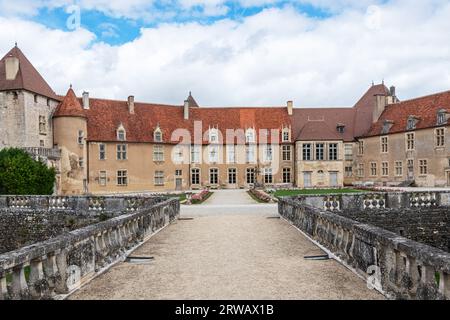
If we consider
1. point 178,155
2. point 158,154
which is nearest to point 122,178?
point 158,154

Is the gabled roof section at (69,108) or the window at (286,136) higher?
the gabled roof section at (69,108)

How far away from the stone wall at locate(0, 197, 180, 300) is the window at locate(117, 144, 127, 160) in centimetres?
3025

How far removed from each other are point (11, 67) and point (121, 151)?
37.3 feet

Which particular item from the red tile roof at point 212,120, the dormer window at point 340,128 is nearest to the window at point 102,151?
the red tile roof at point 212,120

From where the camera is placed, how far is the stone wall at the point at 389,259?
4.76 meters

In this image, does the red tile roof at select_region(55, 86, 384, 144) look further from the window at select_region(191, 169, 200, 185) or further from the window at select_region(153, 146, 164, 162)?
the window at select_region(191, 169, 200, 185)

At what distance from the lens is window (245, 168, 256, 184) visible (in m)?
43.3

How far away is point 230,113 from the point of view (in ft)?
149

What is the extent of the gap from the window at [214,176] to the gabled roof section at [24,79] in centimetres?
1573

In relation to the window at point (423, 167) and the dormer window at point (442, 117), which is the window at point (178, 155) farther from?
the dormer window at point (442, 117)

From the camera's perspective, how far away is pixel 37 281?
539 cm

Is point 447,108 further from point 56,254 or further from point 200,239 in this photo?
point 56,254
